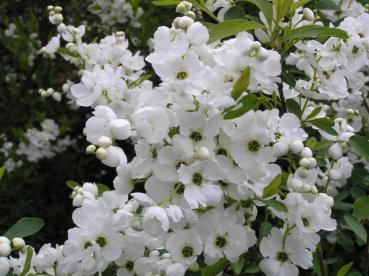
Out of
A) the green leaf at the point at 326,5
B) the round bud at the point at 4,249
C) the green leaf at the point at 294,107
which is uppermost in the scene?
the green leaf at the point at 326,5

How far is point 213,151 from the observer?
1.59 meters

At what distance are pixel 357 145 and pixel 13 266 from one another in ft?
4.33

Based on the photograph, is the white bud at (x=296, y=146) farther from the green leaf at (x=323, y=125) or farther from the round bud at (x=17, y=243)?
the round bud at (x=17, y=243)

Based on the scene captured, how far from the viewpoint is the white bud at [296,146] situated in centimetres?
169

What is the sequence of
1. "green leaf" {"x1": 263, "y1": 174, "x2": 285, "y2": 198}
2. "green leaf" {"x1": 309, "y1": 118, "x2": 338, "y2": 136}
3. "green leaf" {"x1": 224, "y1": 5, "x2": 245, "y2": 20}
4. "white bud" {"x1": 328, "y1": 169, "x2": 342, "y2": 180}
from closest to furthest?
"green leaf" {"x1": 263, "y1": 174, "x2": 285, "y2": 198}
"green leaf" {"x1": 309, "y1": 118, "x2": 338, "y2": 136}
"green leaf" {"x1": 224, "y1": 5, "x2": 245, "y2": 20}
"white bud" {"x1": 328, "y1": 169, "x2": 342, "y2": 180}

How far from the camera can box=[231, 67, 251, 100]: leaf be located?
1523mm

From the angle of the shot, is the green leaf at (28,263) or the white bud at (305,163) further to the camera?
the green leaf at (28,263)

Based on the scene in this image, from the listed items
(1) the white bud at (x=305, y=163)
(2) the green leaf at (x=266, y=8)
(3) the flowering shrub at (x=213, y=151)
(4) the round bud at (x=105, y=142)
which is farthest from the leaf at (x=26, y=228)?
(2) the green leaf at (x=266, y=8)

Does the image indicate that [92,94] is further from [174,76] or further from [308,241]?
[308,241]

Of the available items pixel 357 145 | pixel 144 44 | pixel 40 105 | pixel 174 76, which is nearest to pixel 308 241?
pixel 357 145

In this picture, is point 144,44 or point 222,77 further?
point 144,44

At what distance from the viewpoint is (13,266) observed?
201 centimetres

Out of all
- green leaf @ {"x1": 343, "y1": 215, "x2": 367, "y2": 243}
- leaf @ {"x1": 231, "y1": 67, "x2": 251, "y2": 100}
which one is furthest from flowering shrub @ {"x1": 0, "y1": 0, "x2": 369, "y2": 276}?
green leaf @ {"x1": 343, "y1": 215, "x2": 367, "y2": 243}

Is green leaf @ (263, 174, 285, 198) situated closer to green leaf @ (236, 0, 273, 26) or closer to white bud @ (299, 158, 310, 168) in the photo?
white bud @ (299, 158, 310, 168)
